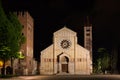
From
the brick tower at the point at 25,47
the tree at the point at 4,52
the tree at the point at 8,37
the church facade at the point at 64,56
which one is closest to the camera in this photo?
the tree at the point at 8,37

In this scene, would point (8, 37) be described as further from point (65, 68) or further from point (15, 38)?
point (65, 68)

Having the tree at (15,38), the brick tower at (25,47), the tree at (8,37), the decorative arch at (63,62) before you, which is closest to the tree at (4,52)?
the tree at (8,37)

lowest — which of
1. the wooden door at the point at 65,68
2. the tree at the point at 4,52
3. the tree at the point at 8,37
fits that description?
the wooden door at the point at 65,68

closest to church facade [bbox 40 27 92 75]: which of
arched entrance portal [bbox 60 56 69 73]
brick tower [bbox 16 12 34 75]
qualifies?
arched entrance portal [bbox 60 56 69 73]

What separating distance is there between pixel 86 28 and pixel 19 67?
2451 centimetres

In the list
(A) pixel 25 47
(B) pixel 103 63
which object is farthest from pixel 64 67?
(B) pixel 103 63

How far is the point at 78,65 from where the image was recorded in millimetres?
89500

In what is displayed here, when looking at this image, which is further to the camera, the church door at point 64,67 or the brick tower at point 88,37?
the brick tower at point 88,37

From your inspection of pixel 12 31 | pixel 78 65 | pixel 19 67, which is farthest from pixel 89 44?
pixel 12 31

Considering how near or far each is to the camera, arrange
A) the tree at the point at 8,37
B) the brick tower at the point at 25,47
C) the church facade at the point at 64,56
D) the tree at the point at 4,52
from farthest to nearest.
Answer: the church facade at the point at 64,56 < the brick tower at the point at 25,47 < the tree at the point at 4,52 < the tree at the point at 8,37

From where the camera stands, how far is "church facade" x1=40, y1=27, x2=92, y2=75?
89.4 m

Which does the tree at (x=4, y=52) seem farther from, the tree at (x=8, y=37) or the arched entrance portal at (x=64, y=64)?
the arched entrance portal at (x=64, y=64)

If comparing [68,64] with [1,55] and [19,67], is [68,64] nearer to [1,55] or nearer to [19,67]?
[19,67]

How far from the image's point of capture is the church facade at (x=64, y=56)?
293 ft
